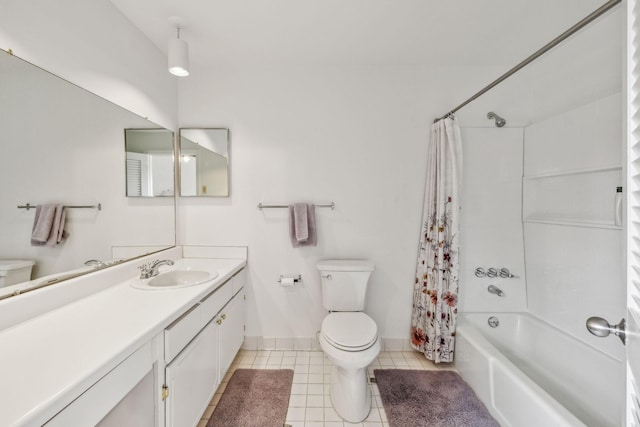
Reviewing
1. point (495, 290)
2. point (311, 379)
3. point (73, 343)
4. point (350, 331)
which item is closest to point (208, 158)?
point (73, 343)

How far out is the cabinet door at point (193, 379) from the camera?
42.4 inches

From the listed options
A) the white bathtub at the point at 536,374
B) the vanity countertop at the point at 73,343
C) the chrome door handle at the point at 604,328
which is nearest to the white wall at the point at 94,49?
the vanity countertop at the point at 73,343

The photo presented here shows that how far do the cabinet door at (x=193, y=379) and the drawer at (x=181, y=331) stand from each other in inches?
1.8

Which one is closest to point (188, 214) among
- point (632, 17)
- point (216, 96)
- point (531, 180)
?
point (216, 96)

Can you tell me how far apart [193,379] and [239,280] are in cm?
75

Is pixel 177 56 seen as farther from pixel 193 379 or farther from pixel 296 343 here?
pixel 296 343

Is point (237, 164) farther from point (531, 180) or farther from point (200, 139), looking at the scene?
point (531, 180)

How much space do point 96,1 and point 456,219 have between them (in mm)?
2599

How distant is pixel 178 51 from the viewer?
1.54 meters

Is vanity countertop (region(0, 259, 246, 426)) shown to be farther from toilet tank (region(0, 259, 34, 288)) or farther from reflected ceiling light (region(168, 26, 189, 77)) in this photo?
reflected ceiling light (region(168, 26, 189, 77))

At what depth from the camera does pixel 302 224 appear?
194 centimetres

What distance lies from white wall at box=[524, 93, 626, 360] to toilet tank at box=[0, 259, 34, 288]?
2.74m

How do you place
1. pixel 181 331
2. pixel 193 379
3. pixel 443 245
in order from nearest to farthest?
pixel 181 331 → pixel 193 379 → pixel 443 245

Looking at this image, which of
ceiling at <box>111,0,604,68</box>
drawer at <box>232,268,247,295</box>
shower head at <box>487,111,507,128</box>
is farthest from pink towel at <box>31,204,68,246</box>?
shower head at <box>487,111,507,128</box>
